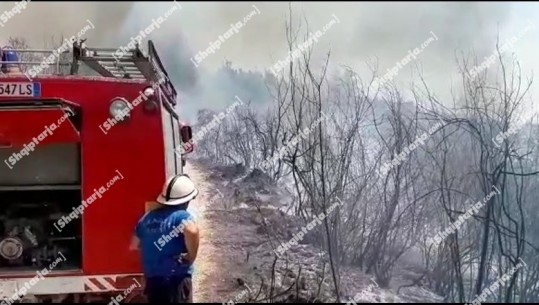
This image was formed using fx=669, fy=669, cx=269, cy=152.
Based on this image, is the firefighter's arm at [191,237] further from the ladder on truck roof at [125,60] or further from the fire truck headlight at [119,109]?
the ladder on truck roof at [125,60]

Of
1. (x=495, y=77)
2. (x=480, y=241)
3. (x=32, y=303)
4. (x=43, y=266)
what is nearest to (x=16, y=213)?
(x=43, y=266)

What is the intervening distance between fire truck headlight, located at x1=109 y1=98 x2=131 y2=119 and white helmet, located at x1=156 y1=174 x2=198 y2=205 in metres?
0.59

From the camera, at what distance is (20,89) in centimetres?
462

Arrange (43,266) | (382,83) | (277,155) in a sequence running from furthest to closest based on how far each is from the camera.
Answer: (277,155) → (382,83) → (43,266)

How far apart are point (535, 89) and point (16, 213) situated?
4.04 m

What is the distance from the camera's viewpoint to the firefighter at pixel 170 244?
13.9 feet

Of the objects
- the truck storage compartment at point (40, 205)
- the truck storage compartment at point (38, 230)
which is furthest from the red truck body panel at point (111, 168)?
the truck storage compartment at point (38, 230)

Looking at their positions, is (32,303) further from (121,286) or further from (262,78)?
(262,78)

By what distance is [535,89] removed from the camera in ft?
16.6

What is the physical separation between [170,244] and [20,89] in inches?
60.4

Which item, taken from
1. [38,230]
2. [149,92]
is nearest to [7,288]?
[38,230]

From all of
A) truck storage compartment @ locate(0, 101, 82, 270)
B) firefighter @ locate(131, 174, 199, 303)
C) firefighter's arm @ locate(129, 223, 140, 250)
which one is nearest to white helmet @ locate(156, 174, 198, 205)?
firefighter @ locate(131, 174, 199, 303)

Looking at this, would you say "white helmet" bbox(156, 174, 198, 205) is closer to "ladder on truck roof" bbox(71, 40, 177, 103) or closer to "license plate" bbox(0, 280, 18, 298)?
"ladder on truck roof" bbox(71, 40, 177, 103)

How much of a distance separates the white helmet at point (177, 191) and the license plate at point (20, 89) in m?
1.16
